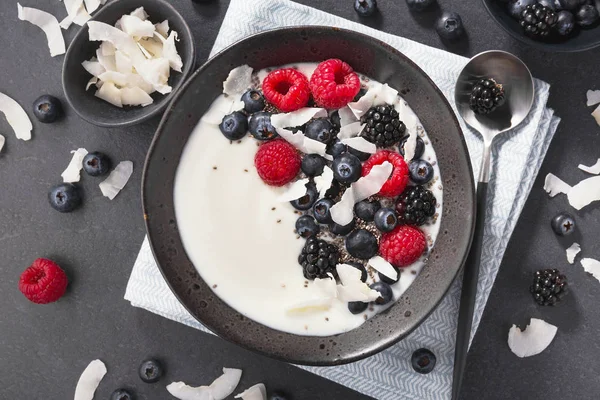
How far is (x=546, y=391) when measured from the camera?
169 cm

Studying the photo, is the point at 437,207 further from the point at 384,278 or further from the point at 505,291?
the point at 505,291

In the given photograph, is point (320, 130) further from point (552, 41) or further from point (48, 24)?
point (48, 24)

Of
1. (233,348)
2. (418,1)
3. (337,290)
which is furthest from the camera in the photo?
(233,348)

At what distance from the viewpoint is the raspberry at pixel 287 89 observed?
1.38 m

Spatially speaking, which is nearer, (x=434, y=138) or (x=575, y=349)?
(x=434, y=138)

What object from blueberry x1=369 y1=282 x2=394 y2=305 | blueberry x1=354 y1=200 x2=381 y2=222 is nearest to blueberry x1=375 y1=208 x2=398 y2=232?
blueberry x1=354 y1=200 x2=381 y2=222

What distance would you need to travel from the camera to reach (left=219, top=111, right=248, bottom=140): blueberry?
4.65ft

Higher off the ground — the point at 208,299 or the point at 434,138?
the point at 434,138

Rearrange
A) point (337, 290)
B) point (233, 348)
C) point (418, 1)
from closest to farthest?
point (337, 290) < point (418, 1) < point (233, 348)

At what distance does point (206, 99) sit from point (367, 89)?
36 cm

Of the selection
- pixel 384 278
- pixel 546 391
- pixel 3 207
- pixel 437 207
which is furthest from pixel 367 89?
pixel 3 207

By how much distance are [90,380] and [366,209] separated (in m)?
0.94

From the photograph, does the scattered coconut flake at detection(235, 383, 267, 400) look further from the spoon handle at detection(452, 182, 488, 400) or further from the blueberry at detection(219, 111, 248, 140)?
the blueberry at detection(219, 111, 248, 140)

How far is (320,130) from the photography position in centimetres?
138
